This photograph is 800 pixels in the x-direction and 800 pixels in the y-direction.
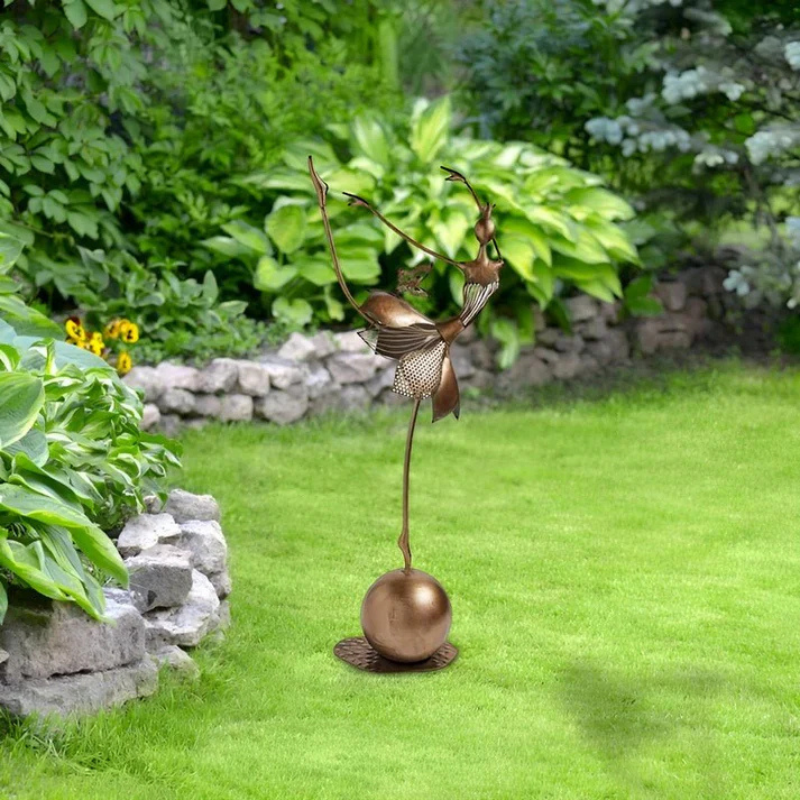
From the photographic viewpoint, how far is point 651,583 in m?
4.81

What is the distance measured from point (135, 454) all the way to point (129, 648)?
2.53ft

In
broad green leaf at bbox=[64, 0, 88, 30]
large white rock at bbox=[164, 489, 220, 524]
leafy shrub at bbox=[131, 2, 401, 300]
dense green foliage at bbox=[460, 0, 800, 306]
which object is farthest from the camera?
dense green foliage at bbox=[460, 0, 800, 306]

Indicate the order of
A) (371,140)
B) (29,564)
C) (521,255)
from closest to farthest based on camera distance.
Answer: (29,564) → (521,255) → (371,140)

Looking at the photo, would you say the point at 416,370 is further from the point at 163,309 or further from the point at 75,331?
the point at 163,309

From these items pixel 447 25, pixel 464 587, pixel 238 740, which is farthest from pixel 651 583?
pixel 447 25

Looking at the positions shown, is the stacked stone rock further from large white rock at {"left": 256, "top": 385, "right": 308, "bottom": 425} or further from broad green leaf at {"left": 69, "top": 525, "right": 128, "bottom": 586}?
large white rock at {"left": 256, "top": 385, "right": 308, "bottom": 425}

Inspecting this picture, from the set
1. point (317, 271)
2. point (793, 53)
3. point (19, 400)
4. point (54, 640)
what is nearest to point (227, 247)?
point (317, 271)

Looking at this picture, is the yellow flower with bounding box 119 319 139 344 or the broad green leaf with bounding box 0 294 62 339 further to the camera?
the yellow flower with bounding box 119 319 139 344

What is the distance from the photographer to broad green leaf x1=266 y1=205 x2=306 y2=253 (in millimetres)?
7320

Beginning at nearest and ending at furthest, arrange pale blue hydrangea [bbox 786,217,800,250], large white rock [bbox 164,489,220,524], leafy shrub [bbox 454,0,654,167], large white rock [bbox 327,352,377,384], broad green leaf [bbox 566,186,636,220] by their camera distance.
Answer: large white rock [bbox 164,489,220,524], pale blue hydrangea [bbox 786,217,800,250], large white rock [bbox 327,352,377,384], broad green leaf [bbox 566,186,636,220], leafy shrub [bbox 454,0,654,167]

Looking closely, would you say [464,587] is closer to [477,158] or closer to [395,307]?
[395,307]

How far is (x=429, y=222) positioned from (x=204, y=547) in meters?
3.32

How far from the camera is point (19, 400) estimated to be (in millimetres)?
3629

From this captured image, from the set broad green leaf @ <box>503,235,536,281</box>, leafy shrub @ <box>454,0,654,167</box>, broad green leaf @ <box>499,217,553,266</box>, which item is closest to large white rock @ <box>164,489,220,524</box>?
broad green leaf @ <box>503,235,536,281</box>
